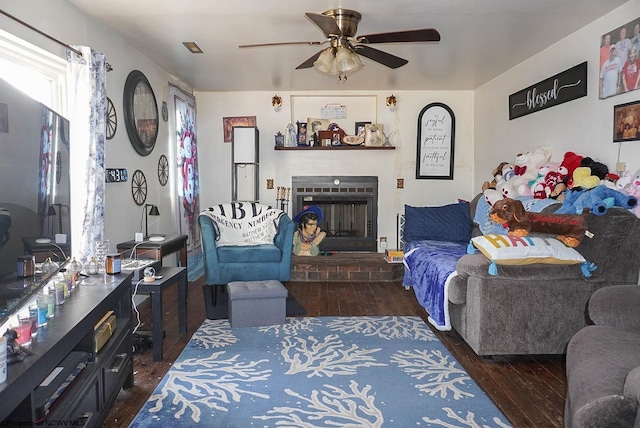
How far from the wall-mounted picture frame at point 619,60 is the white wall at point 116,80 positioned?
3.71 m

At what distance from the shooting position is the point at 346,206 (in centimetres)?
611

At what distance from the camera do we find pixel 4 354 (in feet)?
4.12

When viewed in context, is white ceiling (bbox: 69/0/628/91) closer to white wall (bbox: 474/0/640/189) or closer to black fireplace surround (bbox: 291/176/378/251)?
white wall (bbox: 474/0/640/189)

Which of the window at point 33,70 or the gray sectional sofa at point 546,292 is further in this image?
the gray sectional sofa at point 546,292

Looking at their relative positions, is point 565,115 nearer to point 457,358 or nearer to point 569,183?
point 569,183

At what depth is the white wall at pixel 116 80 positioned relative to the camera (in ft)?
8.77

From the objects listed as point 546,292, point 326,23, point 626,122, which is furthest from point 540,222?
point 326,23

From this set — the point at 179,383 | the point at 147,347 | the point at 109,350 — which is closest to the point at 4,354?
the point at 109,350

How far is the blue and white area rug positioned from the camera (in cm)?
215

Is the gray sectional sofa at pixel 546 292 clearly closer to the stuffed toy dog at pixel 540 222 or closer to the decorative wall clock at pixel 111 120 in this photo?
the stuffed toy dog at pixel 540 222

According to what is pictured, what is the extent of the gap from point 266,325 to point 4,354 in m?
2.31

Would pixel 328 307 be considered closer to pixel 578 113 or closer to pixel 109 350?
pixel 109 350

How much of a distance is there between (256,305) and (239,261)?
0.87 meters

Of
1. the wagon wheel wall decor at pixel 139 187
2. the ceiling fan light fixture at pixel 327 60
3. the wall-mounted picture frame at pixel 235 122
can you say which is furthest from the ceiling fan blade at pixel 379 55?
the wall-mounted picture frame at pixel 235 122
